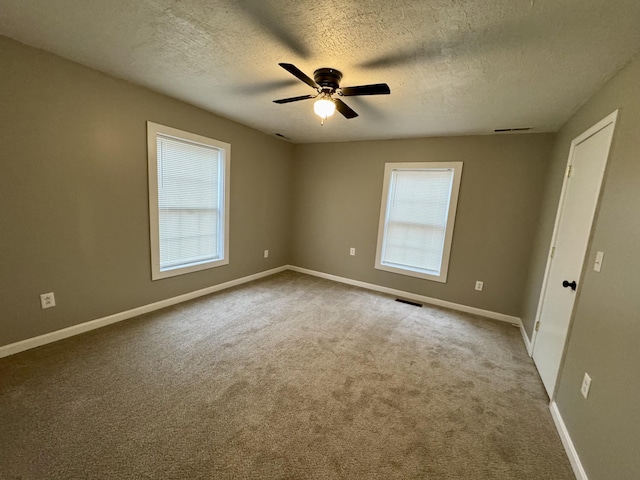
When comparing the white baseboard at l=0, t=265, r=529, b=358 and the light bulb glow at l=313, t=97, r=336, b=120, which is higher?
the light bulb glow at l=313, t=97, r=336, b=120

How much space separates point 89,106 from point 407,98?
281 centimetres

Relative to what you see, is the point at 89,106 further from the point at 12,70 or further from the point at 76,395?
the point at 76,395

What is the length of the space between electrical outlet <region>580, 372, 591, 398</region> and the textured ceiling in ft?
6.10

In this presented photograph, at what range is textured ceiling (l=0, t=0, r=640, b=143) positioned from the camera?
4.38 ft

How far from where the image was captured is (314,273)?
4828 mm

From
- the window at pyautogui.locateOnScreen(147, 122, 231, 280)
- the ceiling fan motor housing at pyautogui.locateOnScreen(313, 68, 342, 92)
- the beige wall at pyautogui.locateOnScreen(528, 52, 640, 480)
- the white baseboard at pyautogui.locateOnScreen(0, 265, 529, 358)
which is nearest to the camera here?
the beige wall at pyautogui.locateOnScreen(528, 52, 640, 480)

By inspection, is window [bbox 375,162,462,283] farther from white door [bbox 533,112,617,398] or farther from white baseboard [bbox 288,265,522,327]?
white door [bbox 533,112,617,398]

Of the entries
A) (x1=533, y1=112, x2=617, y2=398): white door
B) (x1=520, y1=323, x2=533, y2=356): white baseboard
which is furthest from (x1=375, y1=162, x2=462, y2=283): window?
(x1=533, y1=112, x2=617, y2=398): white door

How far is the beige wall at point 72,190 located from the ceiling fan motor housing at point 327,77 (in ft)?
6.09

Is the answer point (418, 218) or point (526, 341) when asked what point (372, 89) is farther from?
point (526, 341)

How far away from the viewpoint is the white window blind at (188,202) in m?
2.97

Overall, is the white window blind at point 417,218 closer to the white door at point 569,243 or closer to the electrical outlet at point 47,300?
the white door at point 569,243

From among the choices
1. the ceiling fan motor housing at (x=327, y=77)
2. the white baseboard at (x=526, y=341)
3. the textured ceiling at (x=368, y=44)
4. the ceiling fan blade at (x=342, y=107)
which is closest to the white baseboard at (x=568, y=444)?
the white baseboard at (x=526, y=341)

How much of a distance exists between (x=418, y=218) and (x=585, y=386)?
261 cm
